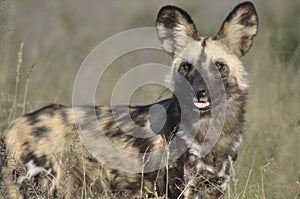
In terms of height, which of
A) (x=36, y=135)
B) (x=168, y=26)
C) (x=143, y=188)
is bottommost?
(x=143, y=188)

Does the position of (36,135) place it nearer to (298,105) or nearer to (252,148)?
(252,148)

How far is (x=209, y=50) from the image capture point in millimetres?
4707

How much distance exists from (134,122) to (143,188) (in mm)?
432

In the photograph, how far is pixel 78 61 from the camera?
9391 millimetres

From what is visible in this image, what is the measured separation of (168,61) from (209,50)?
2917mm

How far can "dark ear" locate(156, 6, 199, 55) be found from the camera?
468 centimetres

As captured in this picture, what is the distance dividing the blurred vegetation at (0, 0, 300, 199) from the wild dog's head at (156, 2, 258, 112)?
0.56m

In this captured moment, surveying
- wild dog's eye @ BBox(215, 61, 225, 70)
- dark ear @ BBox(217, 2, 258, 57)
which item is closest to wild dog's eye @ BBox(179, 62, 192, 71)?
wild dog's eye @ BBox(215, 61, 225, 70)

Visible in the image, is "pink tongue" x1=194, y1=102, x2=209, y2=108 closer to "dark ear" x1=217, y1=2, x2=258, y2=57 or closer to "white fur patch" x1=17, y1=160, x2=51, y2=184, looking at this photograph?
"dark ear" x1=217, y1=2, x2=258, y2=57

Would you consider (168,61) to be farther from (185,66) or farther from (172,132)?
(172,132)

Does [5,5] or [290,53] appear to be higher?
[5,5]

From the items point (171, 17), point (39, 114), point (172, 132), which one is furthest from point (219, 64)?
point (39, 114)

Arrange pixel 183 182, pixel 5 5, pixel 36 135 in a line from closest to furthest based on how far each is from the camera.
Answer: pixel 183 182, pixel 36 135, pixel 5 5

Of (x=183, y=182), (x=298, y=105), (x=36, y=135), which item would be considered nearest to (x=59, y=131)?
(x=36, y=135)
